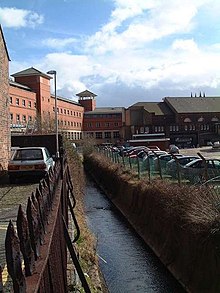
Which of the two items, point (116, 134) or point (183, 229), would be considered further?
point (116, 134)

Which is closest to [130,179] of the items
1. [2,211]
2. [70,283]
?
[2,211]

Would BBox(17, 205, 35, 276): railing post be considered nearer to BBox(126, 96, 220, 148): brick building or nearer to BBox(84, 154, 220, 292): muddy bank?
BBox(84, 154, 220, 292): muddy bank

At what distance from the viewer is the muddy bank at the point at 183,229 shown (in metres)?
10.1

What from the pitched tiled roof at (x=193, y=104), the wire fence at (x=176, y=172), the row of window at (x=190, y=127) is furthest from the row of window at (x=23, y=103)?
the wire fence at (x=176, y=172)

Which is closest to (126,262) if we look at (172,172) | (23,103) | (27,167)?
(172,172)

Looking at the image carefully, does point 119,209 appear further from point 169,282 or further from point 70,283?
point 70,283

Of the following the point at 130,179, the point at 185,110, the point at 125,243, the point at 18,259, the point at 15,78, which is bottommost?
the point at 125,243

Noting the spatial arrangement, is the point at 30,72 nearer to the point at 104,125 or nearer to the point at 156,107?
the point at 104,125

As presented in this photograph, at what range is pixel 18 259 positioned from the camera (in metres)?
1.76

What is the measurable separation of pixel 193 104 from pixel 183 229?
319 ft

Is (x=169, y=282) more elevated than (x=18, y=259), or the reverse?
(x=18, y=259)

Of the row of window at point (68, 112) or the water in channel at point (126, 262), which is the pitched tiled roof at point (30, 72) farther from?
the water in channel at point (126, 262)

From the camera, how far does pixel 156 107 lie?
344 ft

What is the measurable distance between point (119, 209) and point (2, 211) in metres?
13.9
